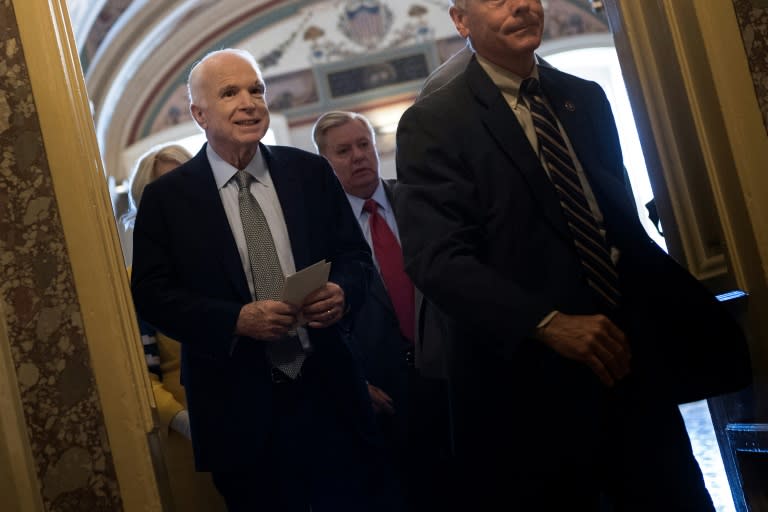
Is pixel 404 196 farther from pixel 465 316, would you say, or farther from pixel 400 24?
pixel 400 24

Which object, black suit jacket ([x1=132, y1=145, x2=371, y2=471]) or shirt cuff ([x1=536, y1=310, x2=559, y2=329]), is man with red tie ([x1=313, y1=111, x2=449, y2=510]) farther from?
shirt cuff ([x1=536, y1=310, x2=559, y2=329])

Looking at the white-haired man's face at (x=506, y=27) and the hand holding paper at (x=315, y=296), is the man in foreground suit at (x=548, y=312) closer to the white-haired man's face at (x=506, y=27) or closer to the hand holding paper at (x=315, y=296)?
the white-haired man's face at (x=506, y=27)

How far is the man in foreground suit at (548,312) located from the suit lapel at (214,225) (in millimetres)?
722

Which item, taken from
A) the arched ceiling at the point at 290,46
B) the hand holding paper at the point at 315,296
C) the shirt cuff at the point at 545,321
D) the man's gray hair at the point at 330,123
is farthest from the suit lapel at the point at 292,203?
the arched ceiling at the point at 290,46

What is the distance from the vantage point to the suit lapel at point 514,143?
2.32 metres

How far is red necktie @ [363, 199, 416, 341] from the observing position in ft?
12.6

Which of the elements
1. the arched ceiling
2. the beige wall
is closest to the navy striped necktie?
the beige wall

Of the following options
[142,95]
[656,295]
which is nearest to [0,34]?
[656,295]

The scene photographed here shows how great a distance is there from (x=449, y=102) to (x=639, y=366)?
2.48 ft

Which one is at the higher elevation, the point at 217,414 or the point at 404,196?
the point at 404,196

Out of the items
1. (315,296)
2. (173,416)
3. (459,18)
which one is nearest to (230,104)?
(315,296)

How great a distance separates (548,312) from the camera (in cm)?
217

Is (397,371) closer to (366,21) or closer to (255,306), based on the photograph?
(255,306)

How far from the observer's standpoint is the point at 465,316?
221 centimetres
